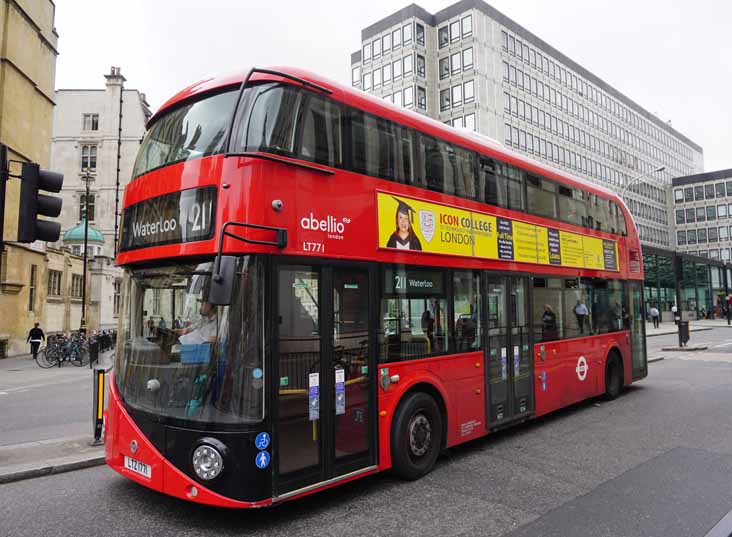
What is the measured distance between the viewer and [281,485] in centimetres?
469

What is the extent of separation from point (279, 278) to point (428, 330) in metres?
2.34

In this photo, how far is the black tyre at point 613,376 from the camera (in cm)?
1084

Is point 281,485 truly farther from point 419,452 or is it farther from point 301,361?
point 419,452

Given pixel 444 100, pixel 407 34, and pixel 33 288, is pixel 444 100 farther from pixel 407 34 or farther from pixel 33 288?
pixel 33 288

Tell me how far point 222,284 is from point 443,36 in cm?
5840

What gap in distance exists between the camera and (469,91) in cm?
5338

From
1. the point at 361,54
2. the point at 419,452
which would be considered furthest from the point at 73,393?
the point at 361,54

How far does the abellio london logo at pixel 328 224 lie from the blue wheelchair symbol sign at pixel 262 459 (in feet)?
6.74

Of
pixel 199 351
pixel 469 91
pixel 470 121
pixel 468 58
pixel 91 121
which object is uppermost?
pixel 468 58

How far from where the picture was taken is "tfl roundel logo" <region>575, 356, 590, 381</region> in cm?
962

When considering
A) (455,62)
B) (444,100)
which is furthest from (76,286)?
(455,62)

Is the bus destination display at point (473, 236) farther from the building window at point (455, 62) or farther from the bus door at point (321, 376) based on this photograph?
the building window at point (455, 62)

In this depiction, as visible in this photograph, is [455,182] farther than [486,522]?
Yes

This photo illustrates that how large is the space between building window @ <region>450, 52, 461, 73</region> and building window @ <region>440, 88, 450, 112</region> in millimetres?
2040
